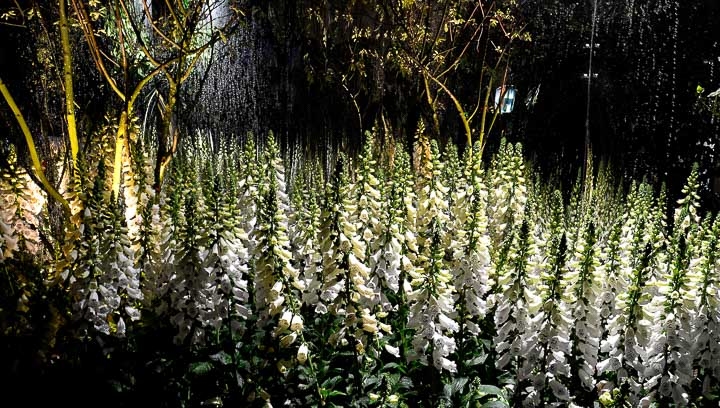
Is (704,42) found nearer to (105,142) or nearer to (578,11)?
(578,11)

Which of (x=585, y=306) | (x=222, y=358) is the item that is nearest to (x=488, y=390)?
(x=585, y=306)

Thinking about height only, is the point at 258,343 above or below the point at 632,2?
below

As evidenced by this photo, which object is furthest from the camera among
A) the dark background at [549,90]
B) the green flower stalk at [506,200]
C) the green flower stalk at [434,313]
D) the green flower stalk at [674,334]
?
the dark background at [549,90]

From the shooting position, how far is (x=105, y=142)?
3912mm

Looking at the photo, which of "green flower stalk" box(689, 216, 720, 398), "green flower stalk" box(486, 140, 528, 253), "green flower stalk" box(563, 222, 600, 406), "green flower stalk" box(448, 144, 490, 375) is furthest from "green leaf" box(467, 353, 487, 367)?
"green flower stalk" box(486, 140, 528, 253)

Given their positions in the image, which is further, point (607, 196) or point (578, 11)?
point (578, 11)

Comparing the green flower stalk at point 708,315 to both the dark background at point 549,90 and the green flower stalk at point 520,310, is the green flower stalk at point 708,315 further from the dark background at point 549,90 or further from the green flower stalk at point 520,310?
the dark background at point 549,90

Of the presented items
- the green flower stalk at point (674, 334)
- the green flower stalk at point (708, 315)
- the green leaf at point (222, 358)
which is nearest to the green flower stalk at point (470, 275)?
the green flower stalk at point (674, 334)

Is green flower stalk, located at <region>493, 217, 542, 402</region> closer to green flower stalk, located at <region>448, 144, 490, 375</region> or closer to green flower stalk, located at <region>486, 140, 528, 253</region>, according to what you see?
green flower stalk, located at <region>448, 144, 490, 375</region>

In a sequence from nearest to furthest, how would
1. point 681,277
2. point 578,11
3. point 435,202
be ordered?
1. point 681,277
2. point 435,202
3. point 578,11

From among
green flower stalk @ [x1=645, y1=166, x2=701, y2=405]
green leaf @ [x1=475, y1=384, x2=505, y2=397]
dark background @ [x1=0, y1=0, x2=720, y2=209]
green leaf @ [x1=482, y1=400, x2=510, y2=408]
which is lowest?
green leaf @ [x1=482, y1=400, x2=510, y2=408]

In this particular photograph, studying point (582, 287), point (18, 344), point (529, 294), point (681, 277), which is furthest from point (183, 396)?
point (681, 277)

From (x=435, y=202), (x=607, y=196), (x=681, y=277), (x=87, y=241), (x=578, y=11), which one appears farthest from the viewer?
(x=578, y=11)

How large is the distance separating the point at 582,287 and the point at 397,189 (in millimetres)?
867
